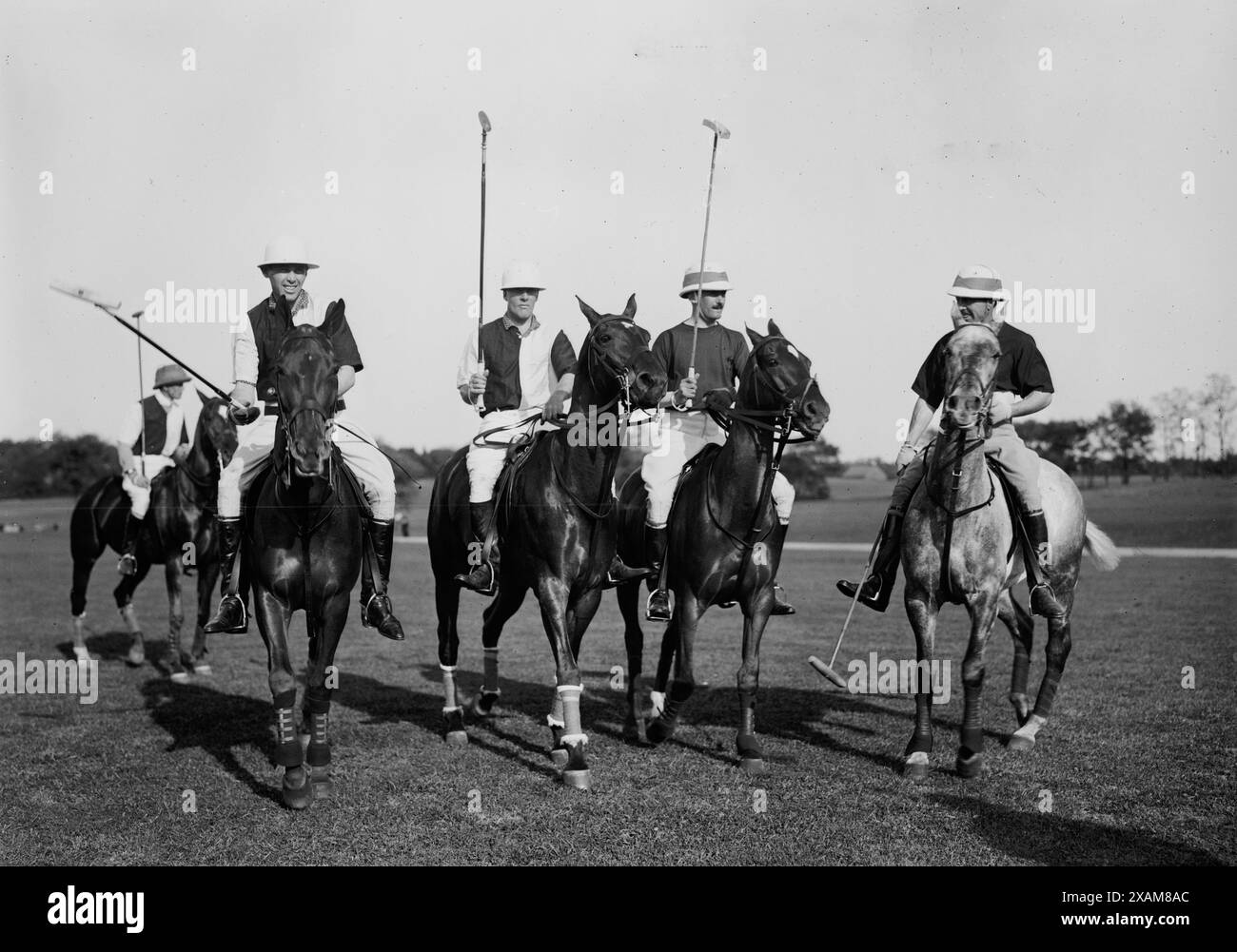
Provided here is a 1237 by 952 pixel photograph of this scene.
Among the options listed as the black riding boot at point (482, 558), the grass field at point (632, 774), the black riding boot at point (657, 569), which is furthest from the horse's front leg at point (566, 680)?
the black riding boot at point (657, 569)

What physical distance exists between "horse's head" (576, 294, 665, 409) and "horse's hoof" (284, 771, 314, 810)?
10.5ft

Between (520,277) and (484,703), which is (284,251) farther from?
(484,703)

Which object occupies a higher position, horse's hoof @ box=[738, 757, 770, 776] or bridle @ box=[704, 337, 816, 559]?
bridle @ box=[704, 337, 816, 559]

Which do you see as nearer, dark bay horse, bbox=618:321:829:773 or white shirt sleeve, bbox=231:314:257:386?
white shirt sleeve, bbox=231:314:257:386

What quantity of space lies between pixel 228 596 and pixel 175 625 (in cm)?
571

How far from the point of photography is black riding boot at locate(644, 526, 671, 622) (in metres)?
8.41

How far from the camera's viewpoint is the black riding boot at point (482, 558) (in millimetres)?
8375

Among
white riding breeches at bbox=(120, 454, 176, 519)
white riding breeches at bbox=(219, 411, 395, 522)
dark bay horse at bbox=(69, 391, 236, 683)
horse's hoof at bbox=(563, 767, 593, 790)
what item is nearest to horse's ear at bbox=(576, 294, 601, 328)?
white riding breeches at bbox=(219, 411, 395, 522)

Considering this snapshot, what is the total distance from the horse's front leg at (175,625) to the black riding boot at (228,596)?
5.06m

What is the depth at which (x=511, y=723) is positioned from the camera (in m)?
9.73

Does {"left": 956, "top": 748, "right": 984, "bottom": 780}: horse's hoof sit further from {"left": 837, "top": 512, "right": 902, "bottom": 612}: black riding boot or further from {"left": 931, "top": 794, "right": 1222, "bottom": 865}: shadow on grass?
{"left": 837, "top": 512, "right": 902, "bottom": 612}: black riding boot

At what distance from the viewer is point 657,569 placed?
28.2 feet
